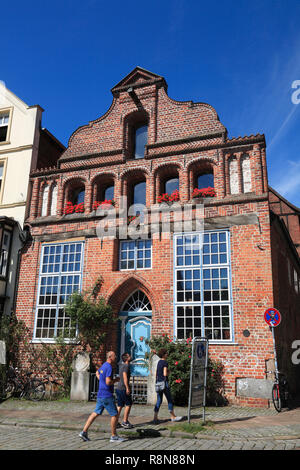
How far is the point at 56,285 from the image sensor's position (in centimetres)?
1453

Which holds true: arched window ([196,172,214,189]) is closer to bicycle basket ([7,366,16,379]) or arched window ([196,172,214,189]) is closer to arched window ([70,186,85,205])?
arched window ([70,186,85,205])

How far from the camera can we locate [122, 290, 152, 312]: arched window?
13828mm

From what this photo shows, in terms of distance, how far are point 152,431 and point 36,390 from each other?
606 centimetres

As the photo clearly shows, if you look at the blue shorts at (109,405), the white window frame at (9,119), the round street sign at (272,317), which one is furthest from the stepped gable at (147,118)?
the blue shorts at (109,405)

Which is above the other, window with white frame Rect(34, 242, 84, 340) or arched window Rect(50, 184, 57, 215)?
arched window Rect(50, 184, 57, 215)

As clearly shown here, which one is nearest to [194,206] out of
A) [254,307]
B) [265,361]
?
[254,307]

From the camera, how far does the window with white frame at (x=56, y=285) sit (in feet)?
46.5

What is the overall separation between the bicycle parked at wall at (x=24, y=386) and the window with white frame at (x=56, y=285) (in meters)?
1.50

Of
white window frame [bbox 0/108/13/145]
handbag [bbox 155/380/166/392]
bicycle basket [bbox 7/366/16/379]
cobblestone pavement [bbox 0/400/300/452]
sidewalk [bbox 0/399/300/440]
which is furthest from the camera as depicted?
white window frame [bbox 0/108/13/145]

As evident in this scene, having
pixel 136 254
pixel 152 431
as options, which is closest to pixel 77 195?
pixel 136 254

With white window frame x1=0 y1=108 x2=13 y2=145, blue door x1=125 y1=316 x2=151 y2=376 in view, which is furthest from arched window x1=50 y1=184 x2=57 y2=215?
blue door x1=125 y1=316 x2=151 y2=376

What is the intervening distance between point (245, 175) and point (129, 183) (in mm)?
4548

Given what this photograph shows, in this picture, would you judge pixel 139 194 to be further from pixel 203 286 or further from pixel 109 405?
pixel 109 405

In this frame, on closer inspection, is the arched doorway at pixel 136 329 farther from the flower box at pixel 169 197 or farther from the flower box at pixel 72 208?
the flower box at pixel 72 208
